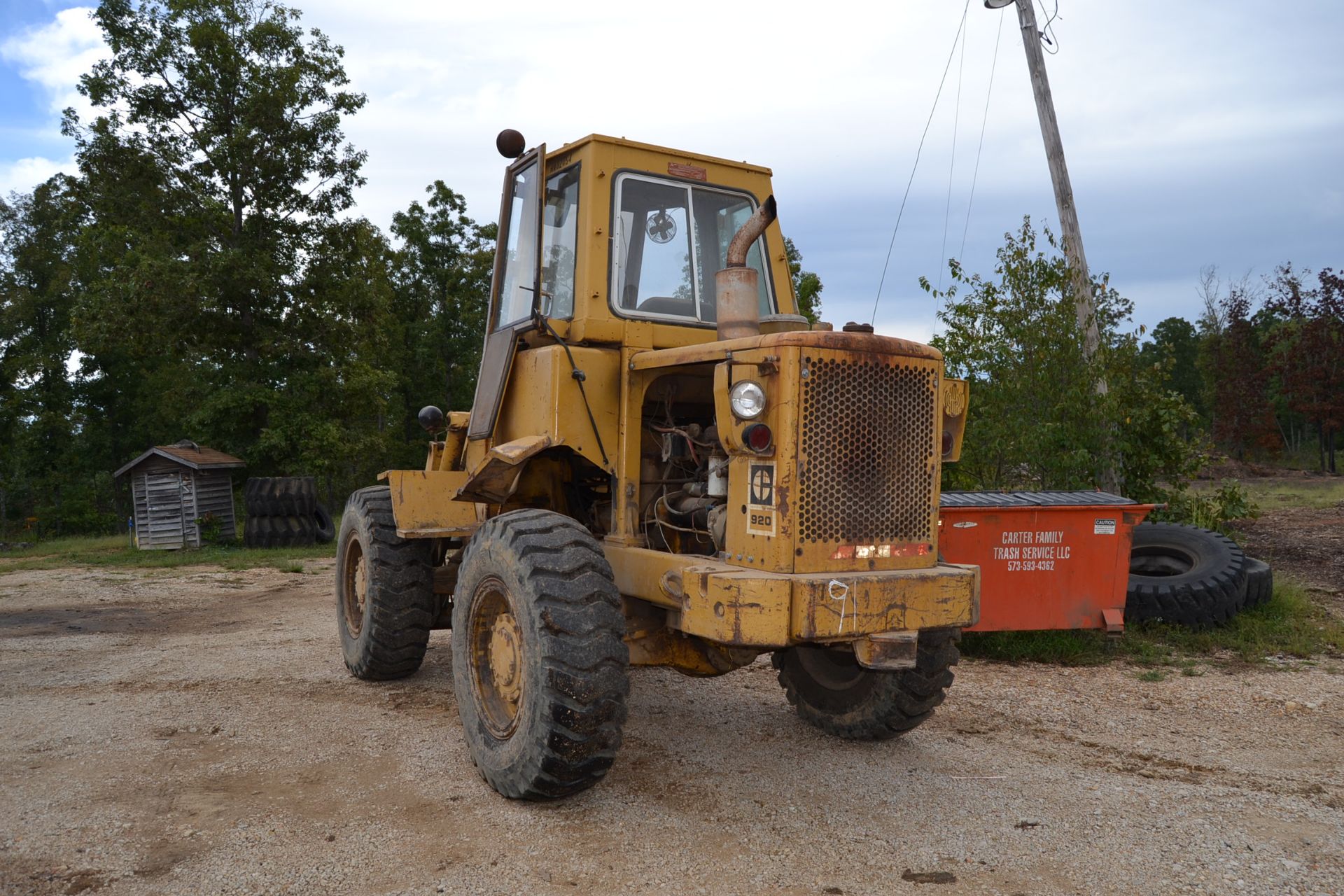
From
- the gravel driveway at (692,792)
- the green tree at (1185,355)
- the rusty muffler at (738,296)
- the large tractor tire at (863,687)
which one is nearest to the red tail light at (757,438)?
the rusty muffler at (738,296)

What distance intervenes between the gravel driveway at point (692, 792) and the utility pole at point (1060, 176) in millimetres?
4148

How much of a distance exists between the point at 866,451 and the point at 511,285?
97.7 inches

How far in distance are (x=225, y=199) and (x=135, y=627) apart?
15274 millimetres

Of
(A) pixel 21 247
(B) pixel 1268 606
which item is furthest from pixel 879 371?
(A) pixel 21 247

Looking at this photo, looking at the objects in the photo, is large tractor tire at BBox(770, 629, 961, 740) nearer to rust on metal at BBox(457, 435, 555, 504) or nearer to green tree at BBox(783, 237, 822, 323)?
rust on metal at BBox(457, 435, 555, 504)

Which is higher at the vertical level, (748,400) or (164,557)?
(748,400)

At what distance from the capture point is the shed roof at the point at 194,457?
20.2m

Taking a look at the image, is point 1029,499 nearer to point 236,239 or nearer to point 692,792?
point 692,792

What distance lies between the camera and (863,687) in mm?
5398

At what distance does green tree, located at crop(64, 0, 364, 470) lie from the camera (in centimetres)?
2136

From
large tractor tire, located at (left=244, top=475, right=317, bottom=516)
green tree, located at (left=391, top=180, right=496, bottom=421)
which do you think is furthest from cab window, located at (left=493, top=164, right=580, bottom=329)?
green tree, located at (left=391, top=180, right=496, bottom=421)

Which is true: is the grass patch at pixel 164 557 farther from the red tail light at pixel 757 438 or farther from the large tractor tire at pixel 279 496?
the red tail light at pixel 757 438

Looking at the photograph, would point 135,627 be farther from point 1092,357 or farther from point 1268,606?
point 1268,606

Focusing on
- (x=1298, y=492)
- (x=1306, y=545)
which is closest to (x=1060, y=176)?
(x=1306, y=545)
